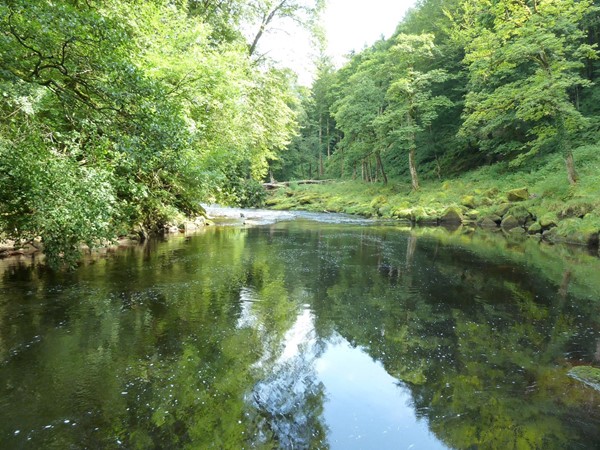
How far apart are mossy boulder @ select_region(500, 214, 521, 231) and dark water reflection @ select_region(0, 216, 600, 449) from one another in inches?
405

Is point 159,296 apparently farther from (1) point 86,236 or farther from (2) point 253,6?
(2) point 253,6

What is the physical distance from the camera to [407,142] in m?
30.7

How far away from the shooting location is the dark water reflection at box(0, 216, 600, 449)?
141 inches

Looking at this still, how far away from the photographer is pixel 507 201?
71.3 ft

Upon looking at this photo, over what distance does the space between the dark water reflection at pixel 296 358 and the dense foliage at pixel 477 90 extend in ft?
40.6

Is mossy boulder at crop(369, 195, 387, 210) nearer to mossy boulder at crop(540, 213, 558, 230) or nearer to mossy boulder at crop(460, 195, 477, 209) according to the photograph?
mossy boulder at crop(460, 195, 477, 209)

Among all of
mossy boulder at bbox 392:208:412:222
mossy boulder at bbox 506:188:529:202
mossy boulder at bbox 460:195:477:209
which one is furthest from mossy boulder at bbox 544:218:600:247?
mossy boulder at bbox 392:208:412:222

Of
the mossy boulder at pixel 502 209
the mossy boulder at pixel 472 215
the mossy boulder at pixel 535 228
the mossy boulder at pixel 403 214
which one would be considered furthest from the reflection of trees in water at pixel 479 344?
the mossy boulder at pixel 403 214

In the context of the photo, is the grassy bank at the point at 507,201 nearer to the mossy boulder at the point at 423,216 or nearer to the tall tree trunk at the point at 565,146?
the mossy boulder at the point at 423,216

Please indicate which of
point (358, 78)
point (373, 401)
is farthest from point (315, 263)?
point (358, 78)

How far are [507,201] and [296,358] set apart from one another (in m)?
20.6

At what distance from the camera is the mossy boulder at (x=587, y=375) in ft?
14.1

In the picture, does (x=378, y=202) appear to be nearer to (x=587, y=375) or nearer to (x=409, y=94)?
(x=409, y=94)

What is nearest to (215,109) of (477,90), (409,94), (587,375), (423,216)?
(587,375)
